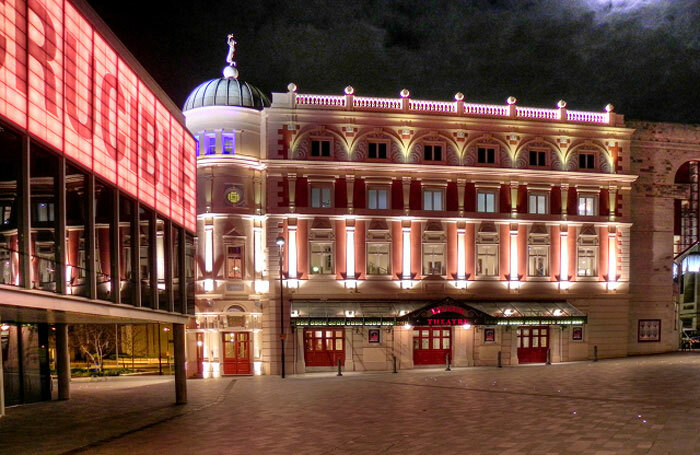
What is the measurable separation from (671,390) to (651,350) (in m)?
20.3

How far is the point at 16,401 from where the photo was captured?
22.0 meters

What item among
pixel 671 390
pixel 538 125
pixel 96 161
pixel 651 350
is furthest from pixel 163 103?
pixel 651 350

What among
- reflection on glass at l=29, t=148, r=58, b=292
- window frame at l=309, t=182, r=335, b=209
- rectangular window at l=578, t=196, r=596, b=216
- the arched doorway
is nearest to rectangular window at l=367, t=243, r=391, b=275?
window frame at l=309, t=182, r=335, b=209

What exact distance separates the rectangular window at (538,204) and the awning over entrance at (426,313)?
608 cm

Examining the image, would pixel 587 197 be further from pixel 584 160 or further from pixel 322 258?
pixel 322 258

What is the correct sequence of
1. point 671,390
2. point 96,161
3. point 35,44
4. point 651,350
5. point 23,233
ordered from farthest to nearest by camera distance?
point 651,350, point 671,390, point 96,161, point 35,44, point 23,233

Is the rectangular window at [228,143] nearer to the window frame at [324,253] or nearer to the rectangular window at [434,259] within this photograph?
the window frame at [324,253]

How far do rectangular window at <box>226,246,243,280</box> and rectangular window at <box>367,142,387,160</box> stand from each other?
380 inches

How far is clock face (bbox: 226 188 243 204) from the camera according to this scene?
33.9 metres

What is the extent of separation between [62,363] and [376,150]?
807 inches

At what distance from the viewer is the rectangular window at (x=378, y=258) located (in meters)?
35.1

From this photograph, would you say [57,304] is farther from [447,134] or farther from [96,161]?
[447,134]

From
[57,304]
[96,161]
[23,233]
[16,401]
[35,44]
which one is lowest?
[16,401]

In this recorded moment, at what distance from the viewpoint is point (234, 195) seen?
112 ft
